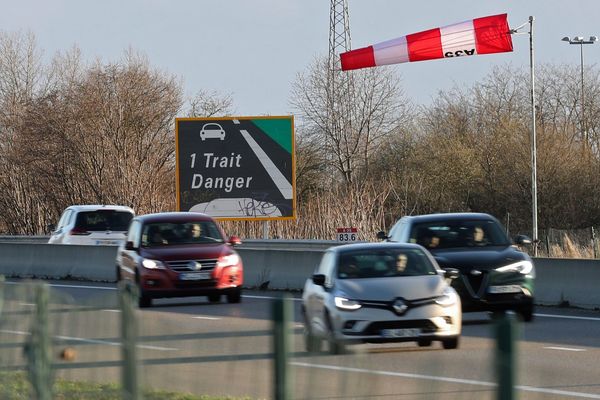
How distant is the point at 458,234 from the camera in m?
20.1

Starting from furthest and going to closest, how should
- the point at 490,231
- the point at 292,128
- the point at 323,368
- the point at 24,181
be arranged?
the point at 24,181 → the point at 292,128 → the point at 490,231 → the point at 323,368

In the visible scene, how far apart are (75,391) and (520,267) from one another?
12.4 m

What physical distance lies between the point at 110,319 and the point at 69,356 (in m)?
0.52

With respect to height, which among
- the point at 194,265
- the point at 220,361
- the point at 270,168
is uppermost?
the point at 270,168

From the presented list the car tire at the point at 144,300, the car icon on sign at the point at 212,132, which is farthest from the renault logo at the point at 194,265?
the car icon on sign at the point at 212,132

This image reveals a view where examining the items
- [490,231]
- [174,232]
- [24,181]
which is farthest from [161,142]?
[490,231]

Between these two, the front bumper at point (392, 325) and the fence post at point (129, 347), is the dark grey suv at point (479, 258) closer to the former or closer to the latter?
the front bumper at point (392, 325)

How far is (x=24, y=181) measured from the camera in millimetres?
70375

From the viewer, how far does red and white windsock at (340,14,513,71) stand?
35750 millimetres

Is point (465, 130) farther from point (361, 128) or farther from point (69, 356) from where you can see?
point (69, 356)

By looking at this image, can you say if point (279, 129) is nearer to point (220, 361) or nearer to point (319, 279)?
point (319, 279)

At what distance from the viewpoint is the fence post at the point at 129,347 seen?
6668 mm

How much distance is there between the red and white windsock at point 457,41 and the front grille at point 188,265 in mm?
14232

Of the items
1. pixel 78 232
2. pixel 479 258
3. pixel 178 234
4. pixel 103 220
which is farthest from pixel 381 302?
pixel 78 232
